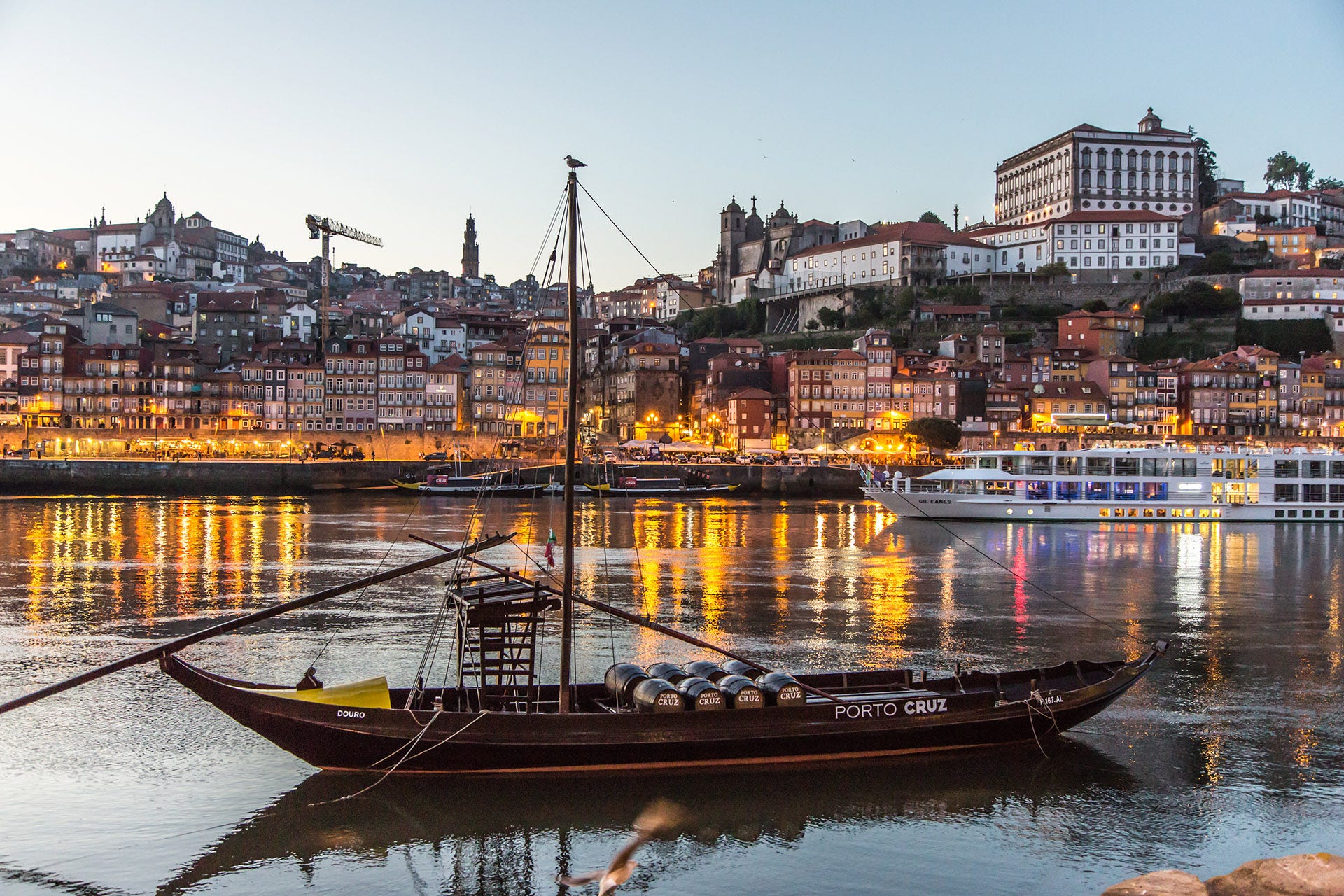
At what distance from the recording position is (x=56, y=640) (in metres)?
21.7

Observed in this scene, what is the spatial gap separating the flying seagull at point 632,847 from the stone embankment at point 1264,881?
4.46m

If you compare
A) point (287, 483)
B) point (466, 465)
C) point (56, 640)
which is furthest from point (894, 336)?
point (56, 640)

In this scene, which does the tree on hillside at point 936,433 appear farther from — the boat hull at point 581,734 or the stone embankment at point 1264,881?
the stone embankment at point 1264,881

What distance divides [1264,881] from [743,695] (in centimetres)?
606

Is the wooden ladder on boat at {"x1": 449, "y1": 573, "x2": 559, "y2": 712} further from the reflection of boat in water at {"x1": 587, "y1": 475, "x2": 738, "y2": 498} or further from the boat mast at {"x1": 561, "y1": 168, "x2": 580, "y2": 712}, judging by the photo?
the reflection of boat in water at {"x1": 587, "y1": 475, "x2": 738, "y2": 498}

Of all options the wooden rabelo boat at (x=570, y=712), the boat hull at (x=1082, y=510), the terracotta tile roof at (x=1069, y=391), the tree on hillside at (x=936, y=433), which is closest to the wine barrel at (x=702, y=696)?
the wooden rabelo boat at (x=570, y=712)

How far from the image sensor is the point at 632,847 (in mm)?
11906

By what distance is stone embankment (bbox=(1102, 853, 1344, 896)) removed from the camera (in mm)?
8930

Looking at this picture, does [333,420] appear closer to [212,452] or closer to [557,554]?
[212,452]

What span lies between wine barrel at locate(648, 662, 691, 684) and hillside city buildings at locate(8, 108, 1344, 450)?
51.5 m

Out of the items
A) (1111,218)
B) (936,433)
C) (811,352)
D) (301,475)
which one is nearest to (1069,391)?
(936,433)

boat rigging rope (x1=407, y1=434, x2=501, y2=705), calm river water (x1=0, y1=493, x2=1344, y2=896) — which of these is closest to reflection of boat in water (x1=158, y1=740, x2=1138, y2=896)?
calm river water (x1=0, y1=493, x2=1344, y2=896)

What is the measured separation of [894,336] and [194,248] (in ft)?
317

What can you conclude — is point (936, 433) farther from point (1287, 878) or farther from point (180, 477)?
point (1287, 878)
